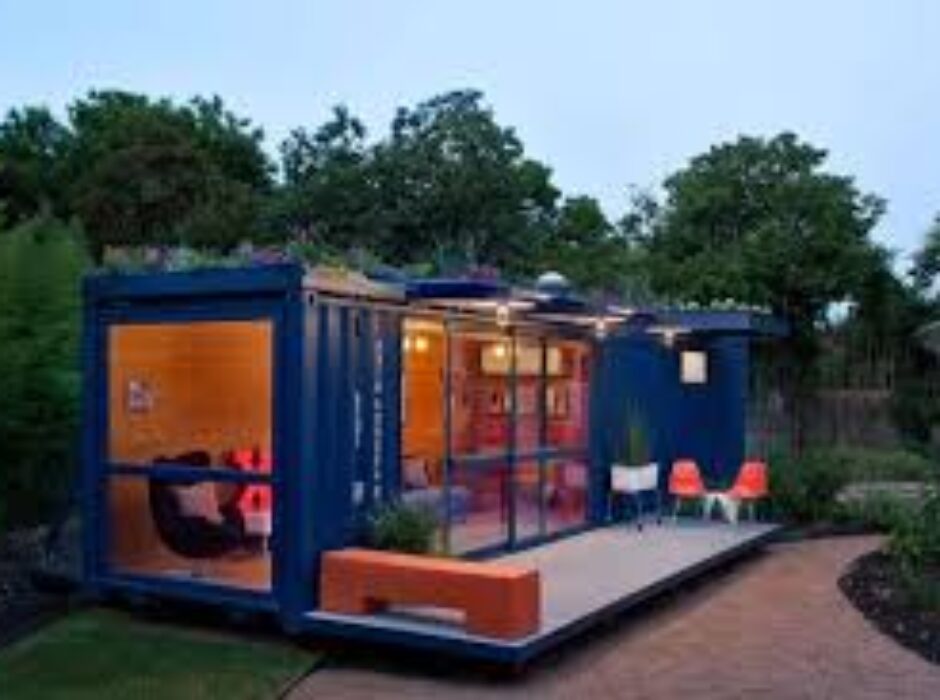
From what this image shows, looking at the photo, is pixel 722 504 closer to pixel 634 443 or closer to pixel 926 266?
pixel 634 443

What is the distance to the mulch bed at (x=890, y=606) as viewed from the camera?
10132 mm

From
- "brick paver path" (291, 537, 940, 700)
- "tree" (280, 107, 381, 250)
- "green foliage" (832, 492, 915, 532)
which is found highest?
"tree" (280, 107, 381, 250)

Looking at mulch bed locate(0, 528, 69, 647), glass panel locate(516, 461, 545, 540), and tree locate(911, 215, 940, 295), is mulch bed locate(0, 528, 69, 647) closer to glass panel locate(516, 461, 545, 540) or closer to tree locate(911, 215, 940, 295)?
glass panel locate(516, 461, 545, 540)

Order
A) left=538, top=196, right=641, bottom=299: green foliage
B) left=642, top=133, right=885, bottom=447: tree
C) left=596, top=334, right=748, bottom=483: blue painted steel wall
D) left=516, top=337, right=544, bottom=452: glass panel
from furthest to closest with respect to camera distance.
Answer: left=642, top=133, right=885, bottom=447: tree
left=538, top=196, right=641, bottom=299: green foliage
left=596, top=334, right=748, bottom=483: blue painted steel wall
left=516, top=337, right=544, bottom=452: glass panel

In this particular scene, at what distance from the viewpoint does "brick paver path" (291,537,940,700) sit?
8.62 meters

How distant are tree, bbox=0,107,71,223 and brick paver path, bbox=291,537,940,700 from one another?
2280cm

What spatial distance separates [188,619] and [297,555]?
1.22 metres

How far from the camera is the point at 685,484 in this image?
15359 millimetres

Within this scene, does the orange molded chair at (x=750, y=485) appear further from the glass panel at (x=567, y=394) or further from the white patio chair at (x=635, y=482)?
the glass panel at (x=567, y=394)

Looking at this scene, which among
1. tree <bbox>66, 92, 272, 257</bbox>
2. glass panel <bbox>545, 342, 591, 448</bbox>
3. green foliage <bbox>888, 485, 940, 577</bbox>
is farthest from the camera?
tree <bbox>66, 92, 272, 257</bbox>

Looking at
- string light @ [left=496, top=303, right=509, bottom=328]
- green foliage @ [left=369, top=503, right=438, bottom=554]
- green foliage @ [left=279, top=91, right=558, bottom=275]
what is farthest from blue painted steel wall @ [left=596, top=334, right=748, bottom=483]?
green foliage @ [left=279, top=91, right=558, bottom=275]

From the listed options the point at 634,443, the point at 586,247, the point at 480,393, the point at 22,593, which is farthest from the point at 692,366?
the point at 586,247

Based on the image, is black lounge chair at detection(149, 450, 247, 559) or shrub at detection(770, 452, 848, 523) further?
shrub at detection(770, 452, 848, 523)

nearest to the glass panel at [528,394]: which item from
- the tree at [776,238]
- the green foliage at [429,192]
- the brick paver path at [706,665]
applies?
the brick paver path at [706,665]
